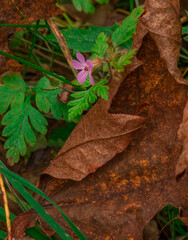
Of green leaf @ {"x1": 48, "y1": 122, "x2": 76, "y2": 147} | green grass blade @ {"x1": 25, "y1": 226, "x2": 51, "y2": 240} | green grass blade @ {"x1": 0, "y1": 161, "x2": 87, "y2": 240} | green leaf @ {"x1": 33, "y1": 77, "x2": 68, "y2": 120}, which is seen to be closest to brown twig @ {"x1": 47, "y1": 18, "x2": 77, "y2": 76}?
green leaf @ {"x1": 33, "y1": 77, "x2": 68, "y2": 120}

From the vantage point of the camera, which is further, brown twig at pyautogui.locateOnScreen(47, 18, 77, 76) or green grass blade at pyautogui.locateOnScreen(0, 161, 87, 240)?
brown twig at pyautogui.locateOnScreen(47, 18, 77, 76)

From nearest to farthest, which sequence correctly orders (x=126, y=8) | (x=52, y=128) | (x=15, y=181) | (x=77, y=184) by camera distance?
(x=15, y=181)
(x=77, y=184)
(x=52, y=128)
(x=126, y=8)

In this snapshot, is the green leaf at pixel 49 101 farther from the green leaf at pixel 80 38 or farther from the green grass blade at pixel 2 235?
the green grass blade at pixel 2 235

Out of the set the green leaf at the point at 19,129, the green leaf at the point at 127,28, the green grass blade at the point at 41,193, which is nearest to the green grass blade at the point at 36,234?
the green grass blade at the point at 41,193

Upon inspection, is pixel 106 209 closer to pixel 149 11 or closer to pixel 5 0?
pixel 149 11

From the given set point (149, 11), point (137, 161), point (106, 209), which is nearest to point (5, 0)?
point (149, 11)

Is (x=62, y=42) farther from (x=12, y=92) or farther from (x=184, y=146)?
(x=184, y=146)

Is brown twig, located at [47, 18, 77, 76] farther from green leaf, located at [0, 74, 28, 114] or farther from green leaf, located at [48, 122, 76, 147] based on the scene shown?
green leaf, located at [48, 122, 76, 147]
